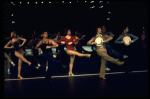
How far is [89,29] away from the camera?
1084 centimetres

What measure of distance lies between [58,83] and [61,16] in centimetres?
585

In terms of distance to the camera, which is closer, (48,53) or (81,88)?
(81,88)

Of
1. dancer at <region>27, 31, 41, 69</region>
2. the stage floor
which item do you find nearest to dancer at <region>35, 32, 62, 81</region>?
the stage floor

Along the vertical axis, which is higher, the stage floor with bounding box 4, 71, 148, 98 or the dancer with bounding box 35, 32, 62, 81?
the dancer with bounding box 35, 32, 62, 81

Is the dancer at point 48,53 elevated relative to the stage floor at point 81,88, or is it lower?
elevated

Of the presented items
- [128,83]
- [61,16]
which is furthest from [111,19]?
[128,83]

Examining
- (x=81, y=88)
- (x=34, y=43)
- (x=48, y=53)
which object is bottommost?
(x=81, y=88)

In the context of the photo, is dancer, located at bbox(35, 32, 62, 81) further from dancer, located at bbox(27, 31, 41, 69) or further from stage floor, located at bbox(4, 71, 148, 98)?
dancer, located at bbox(27, 31, 41, 69)

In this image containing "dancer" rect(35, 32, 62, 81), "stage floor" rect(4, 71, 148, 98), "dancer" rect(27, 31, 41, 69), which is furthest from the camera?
"dancer" rect(27, 31, 41, 69)

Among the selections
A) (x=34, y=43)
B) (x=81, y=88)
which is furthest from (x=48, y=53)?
(x=34, y=43)

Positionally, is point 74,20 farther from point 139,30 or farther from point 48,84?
point 48,84

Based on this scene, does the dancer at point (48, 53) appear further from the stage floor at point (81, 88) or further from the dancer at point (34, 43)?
the dancer at point (34, 43)

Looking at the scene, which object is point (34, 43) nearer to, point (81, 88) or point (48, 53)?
point (48, 53)

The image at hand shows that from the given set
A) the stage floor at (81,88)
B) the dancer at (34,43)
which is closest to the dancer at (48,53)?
the stage floor at (81,88)
